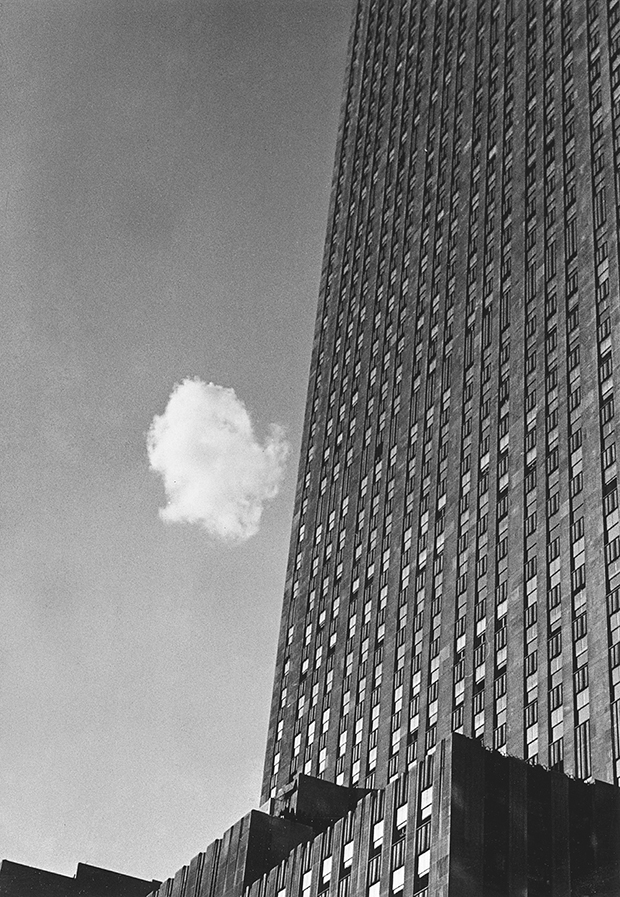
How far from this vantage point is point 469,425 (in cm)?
11869

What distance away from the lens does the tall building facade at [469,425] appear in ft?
313

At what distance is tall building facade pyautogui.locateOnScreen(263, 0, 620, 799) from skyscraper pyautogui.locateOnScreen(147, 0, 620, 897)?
0.86 ft

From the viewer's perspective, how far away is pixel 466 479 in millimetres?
115062

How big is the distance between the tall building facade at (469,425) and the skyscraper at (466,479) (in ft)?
0.86

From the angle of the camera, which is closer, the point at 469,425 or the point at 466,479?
the point at 466,479

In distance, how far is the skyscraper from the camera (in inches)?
2879

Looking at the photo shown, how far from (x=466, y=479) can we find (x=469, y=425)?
5686 mm

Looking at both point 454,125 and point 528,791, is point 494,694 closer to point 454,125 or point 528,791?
→ point 528,791

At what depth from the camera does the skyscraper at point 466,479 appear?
7312 cm

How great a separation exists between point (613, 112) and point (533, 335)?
19.4m

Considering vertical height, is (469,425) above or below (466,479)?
above

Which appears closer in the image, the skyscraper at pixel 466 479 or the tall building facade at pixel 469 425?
the skyscraper at pixel 466 479

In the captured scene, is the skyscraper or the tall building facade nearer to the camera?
the skyscraper

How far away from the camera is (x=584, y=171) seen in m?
117
